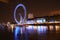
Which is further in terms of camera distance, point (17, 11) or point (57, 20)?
point (17, 11)

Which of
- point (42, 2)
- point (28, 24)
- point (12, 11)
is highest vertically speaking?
point (42, 2)

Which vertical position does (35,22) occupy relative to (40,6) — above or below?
below

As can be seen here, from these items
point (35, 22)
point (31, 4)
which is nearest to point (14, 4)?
point (31, 4)

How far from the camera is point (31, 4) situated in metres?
2.76

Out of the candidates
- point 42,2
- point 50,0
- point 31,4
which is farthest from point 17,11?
point 50,0

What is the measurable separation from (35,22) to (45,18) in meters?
0.22

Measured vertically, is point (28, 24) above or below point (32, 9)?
below

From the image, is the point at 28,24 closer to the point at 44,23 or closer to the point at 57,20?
the point at 44,23

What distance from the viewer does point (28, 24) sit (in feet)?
8.93

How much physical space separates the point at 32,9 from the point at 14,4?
1.29 feet

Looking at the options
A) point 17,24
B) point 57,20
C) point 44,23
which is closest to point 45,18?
point 44,23

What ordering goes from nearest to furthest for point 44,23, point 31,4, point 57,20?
point 57,20, point 44,23, point 31,4

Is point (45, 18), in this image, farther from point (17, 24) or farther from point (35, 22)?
point (17, 24)

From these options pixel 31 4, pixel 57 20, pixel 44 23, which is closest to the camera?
pixel 57 20
